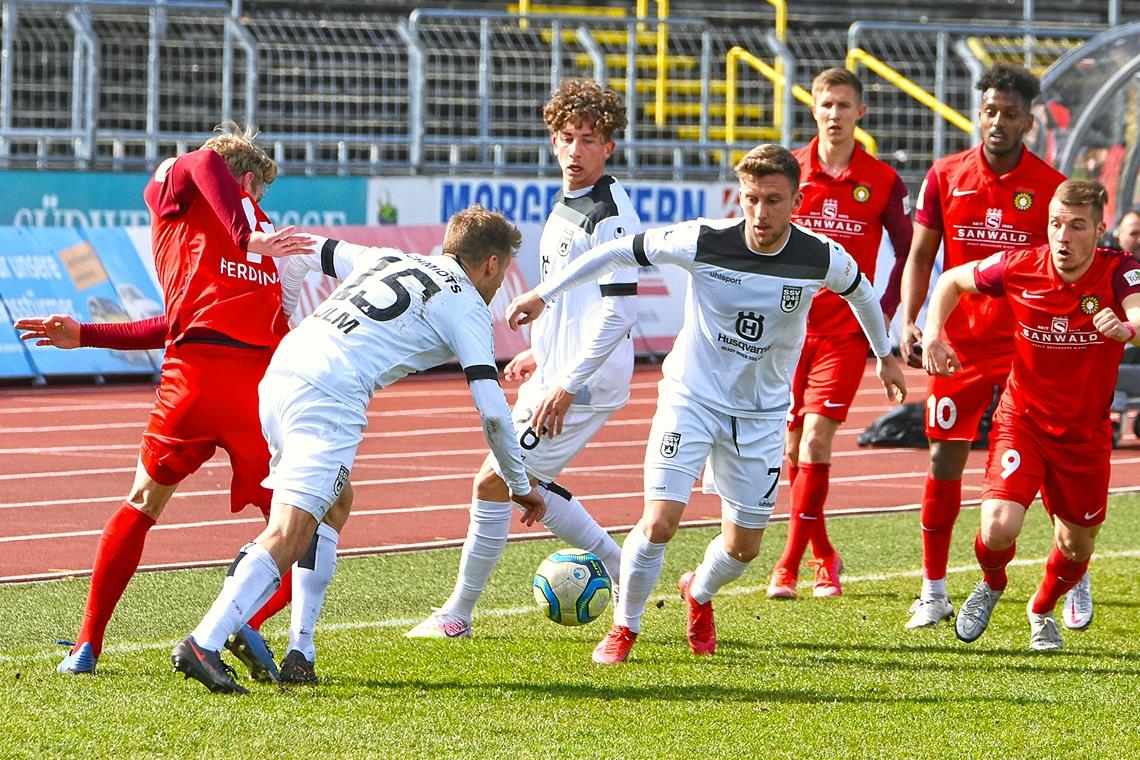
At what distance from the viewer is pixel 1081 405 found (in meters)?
6.41

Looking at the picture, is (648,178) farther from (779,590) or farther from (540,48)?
(779,590)

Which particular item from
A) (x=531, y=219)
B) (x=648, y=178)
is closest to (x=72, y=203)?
(x=531, y=219)

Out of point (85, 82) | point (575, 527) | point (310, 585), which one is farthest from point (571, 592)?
point (85, 82)

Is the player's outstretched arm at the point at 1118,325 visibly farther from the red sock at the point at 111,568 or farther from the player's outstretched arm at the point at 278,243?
the red sock at the point at 111,568

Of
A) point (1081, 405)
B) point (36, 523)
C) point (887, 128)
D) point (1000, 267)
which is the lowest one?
point (36, 523)

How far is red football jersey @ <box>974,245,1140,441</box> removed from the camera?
20.8 ft

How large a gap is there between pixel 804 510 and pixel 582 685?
2292mm

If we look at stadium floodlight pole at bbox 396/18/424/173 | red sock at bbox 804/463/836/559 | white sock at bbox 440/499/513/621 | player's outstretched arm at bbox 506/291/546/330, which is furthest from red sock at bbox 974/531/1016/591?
stadium floodlight pole at bbox 396/18/424/173

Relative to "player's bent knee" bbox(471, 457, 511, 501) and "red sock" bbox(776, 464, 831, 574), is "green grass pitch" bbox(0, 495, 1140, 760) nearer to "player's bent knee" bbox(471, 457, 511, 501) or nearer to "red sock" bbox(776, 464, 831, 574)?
"red sock" bbox(776, 464, 831, 574)

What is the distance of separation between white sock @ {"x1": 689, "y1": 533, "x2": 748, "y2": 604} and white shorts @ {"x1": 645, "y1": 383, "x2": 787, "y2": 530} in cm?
15

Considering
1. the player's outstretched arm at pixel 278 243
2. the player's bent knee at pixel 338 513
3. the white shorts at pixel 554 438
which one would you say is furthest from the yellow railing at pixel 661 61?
the player's outstretched arm at pixel 278 243

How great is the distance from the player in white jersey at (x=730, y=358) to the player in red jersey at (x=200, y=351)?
3.25 ft

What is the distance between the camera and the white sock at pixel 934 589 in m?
7.22

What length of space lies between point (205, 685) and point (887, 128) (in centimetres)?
1624
